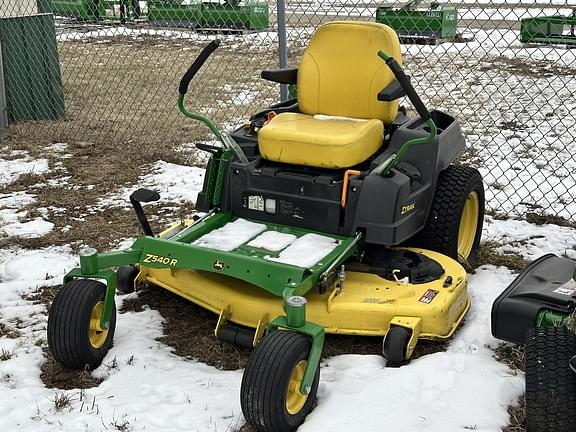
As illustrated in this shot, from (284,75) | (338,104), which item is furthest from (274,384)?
(284,75)

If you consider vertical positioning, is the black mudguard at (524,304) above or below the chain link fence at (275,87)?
above

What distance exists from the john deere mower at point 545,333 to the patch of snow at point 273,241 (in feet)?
3.11

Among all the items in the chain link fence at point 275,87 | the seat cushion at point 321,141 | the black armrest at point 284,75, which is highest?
the black armrest at point 284,75

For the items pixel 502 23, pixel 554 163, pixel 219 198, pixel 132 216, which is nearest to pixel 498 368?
pixel 219 198

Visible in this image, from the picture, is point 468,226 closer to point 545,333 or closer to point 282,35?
point 545,333

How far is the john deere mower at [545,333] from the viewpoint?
2.45m

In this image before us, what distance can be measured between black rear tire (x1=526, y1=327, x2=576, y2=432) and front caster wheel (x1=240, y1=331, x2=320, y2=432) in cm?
74

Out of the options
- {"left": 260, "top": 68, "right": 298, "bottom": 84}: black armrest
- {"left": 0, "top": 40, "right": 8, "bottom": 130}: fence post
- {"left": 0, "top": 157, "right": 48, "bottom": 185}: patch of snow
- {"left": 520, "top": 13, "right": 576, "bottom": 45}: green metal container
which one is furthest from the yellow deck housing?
{"left": 520, "top": 13, "right": 576, "bottom": 45}: green metal container

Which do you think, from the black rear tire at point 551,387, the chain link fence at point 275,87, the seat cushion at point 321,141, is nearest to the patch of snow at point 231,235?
the seat cushion at point 321,141

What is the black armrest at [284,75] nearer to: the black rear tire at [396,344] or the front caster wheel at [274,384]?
the black rear tire at [396,344]

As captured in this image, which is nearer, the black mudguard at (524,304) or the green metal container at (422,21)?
the black mudguard at (524,304)

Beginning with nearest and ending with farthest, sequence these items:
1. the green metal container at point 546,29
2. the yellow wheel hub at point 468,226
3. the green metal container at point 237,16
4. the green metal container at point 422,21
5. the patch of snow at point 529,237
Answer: the yellow wheel hub at point 468,226
the patch of snow at point 529,237
the green metal container at point 546,29
the green metal container at point 422,21
the green metal container at point 237,16

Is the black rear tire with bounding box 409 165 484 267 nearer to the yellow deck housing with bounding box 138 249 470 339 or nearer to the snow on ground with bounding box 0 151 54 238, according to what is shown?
the yellow deck housing with bounding box 138 249 470 339

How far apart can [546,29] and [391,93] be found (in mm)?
9177
